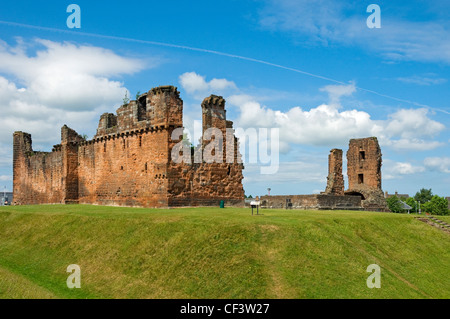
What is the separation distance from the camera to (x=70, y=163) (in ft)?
123

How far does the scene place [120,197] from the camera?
30.0m

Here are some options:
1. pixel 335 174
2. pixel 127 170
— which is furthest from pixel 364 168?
pixel 127 170

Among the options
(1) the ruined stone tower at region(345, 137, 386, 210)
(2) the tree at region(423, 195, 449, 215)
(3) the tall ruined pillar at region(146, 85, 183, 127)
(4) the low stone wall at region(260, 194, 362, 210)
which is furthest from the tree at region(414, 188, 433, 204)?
(3) the tall ruined pillar at region(146, 85, 183, 127)

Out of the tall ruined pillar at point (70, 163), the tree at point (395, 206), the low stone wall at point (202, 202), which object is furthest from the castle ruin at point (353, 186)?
the tree at point (395, 206)

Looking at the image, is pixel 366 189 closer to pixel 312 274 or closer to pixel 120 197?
pixel 120 197

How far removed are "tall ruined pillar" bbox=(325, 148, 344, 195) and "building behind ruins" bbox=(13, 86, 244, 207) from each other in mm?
10784

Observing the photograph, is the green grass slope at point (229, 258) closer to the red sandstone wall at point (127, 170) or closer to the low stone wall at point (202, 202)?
the low stone wall at point (202, 202)

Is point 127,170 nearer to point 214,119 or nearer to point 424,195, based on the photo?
point 214,119

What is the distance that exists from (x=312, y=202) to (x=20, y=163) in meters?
33.2

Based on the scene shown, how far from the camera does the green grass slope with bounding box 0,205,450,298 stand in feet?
43.7

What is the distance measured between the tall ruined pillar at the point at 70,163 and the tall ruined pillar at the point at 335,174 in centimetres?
2217

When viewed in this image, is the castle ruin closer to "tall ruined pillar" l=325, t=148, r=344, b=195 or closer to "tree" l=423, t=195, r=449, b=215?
"tall ruined pillar" l=325, t=148, r=344, b=195
